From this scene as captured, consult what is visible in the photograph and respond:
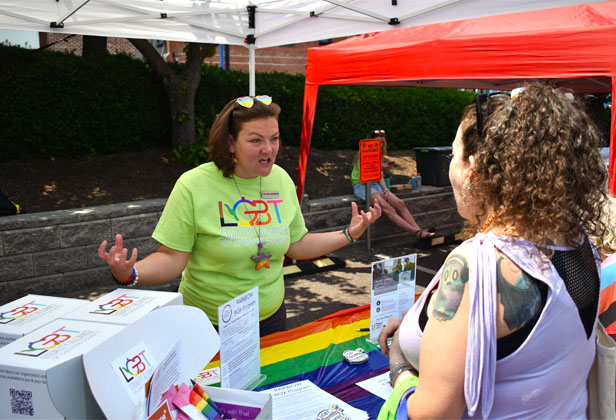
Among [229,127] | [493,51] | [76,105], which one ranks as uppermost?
[493,51]

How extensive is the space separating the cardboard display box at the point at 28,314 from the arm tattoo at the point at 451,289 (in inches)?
38.9

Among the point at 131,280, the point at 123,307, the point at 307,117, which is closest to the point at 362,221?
the point at 131,280

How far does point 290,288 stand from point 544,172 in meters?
4.51

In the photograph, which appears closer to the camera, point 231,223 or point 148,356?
point 148,356

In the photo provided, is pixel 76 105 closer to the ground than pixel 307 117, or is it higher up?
higher up

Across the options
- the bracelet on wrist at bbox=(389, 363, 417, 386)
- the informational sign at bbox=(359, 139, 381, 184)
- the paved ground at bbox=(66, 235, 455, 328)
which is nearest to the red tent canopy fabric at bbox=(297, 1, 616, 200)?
the informational sign at bbox=(359, 139, 381, 184)

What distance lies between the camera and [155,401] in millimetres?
1179

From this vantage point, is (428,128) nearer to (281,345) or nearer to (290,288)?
(290,288)

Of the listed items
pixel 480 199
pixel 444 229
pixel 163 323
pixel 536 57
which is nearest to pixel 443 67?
pixel 536 57

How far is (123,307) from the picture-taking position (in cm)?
139

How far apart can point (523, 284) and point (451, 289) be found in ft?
0.47

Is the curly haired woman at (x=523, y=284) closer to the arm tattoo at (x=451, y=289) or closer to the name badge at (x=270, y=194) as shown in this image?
the arm tattoo at (x=451, y=289)

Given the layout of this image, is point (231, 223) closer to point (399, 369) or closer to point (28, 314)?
point (28, 314)

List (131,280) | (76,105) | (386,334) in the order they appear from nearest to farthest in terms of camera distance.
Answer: (386,334) < (131,280) < (76,105)
